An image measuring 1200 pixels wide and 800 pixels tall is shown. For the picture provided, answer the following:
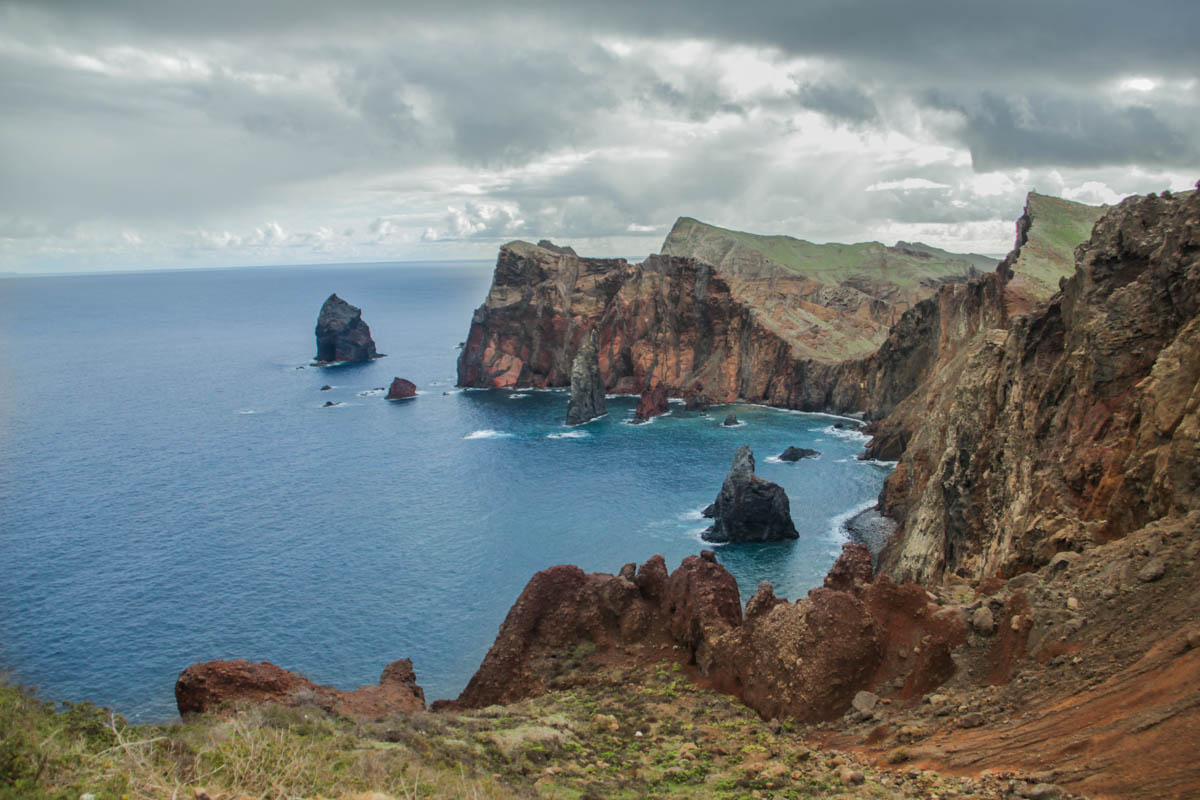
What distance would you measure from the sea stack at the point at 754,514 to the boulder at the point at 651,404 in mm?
54420

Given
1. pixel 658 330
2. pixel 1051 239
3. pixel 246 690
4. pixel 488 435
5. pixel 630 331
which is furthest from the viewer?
pixel 630 331

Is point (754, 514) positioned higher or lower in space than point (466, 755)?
lower

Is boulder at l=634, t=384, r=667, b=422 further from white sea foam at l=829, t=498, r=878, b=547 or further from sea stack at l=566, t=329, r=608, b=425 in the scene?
white sea foam at l=829, t=498, r=878, b=547

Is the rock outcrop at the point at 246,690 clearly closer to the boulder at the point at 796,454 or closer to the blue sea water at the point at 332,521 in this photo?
the blue sea water at the point at 332,521

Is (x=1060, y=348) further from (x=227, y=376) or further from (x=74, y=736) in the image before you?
(x=227, y=376)

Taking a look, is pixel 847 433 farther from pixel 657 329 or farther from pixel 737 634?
pixel 737 634

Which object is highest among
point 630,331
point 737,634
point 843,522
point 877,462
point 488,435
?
point 630,331

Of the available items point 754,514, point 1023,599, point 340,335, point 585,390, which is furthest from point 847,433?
point 340,335

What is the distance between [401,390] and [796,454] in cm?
7722

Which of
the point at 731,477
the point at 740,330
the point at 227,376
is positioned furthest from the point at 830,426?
the point at 227,376

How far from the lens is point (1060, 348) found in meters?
41.6

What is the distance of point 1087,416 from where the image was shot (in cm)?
3538

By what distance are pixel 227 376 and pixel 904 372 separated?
13902 cm

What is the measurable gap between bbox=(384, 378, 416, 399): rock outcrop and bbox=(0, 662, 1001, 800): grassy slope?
118848 mm
